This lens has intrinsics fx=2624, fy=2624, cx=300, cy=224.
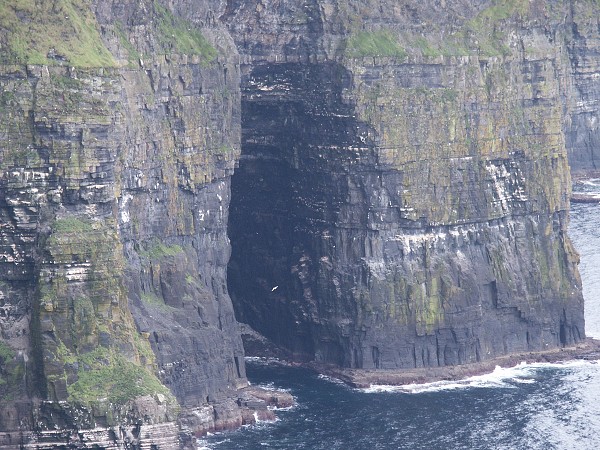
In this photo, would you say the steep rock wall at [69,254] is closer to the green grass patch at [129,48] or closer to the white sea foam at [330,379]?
the green grass patch at [129,48]

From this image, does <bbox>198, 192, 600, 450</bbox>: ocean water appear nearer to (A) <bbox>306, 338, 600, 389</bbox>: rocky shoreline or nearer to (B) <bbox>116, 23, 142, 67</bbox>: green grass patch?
(A) <bbox>306, 338, 600, 389</bbox>: rocky shoreline

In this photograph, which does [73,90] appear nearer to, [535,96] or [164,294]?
[164,294]

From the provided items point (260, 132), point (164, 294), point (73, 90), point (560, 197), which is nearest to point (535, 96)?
point (560, 197)

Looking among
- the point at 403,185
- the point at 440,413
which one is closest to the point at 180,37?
the point at 403,185

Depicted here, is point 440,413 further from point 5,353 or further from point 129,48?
point 5,353

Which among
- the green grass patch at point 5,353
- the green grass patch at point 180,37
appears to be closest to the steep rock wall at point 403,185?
the green grass patch at point 180,37
